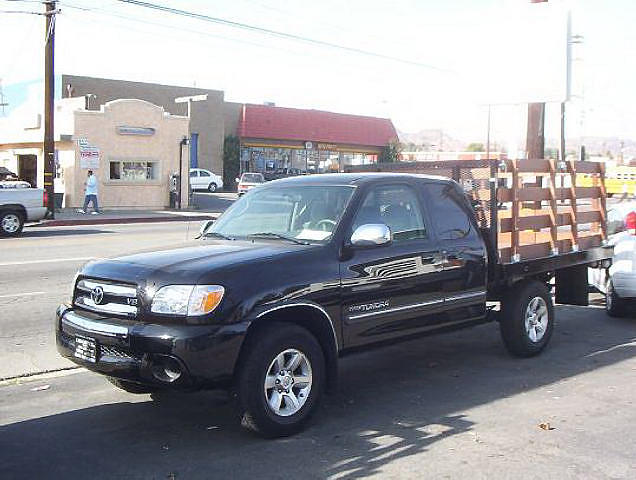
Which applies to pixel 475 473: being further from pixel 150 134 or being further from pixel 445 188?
pixel 150 134

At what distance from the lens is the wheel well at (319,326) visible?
517 cm

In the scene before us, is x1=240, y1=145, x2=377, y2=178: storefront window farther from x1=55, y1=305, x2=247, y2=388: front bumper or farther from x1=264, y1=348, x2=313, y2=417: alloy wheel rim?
x1=55, y1=305, x2=247, y2=388: front bumper

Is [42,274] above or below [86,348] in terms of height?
below

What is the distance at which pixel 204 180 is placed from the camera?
49375 mm

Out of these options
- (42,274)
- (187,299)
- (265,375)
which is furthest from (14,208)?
(265,375)

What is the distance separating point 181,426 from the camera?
17.7 ft

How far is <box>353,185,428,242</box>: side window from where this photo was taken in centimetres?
594

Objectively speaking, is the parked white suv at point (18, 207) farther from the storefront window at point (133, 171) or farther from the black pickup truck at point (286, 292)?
the black pickup truck at point (286, 292)

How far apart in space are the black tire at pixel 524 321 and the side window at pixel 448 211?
1.00m

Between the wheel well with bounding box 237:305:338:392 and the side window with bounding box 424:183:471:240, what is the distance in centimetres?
A: 154

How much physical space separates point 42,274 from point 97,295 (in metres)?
8.15

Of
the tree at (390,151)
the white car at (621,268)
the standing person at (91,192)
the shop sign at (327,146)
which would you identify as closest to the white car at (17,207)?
the standing person at (91,192)

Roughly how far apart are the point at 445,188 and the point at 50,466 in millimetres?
3918

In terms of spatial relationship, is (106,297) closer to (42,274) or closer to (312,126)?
(42,274)
